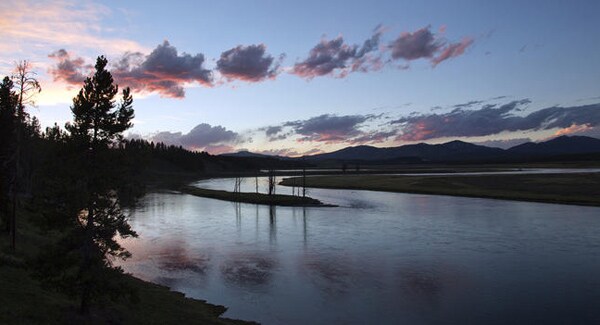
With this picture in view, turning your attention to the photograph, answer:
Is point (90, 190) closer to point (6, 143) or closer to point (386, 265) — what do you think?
point (6, 143)

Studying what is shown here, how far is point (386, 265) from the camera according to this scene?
39.0 meters

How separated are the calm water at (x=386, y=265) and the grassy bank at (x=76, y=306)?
2.36 m

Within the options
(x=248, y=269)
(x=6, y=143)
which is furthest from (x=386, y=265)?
(x=6, y=143)

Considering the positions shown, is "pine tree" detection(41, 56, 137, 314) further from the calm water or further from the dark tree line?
the calm water

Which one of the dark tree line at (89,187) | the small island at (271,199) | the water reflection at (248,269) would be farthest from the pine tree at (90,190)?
the small island at (271,199)

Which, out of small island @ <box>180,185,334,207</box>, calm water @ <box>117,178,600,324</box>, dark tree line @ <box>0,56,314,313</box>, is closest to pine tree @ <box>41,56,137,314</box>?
dark tree line @ <box>0,56,314,313</box>

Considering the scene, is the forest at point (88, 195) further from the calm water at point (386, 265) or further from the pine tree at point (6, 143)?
the pine tree at point (6, 143)

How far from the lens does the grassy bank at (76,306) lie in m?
21.4

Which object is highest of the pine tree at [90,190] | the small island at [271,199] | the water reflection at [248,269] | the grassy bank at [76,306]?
the pine tree at [90,190]

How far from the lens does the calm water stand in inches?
1094

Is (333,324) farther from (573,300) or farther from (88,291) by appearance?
(573,300)

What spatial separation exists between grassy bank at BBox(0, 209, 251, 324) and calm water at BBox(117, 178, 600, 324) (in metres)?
2.36

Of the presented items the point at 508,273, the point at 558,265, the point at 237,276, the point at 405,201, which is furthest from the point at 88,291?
the point at 405,201

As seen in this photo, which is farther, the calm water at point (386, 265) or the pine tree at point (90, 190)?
the calm water at point (386, 265)
